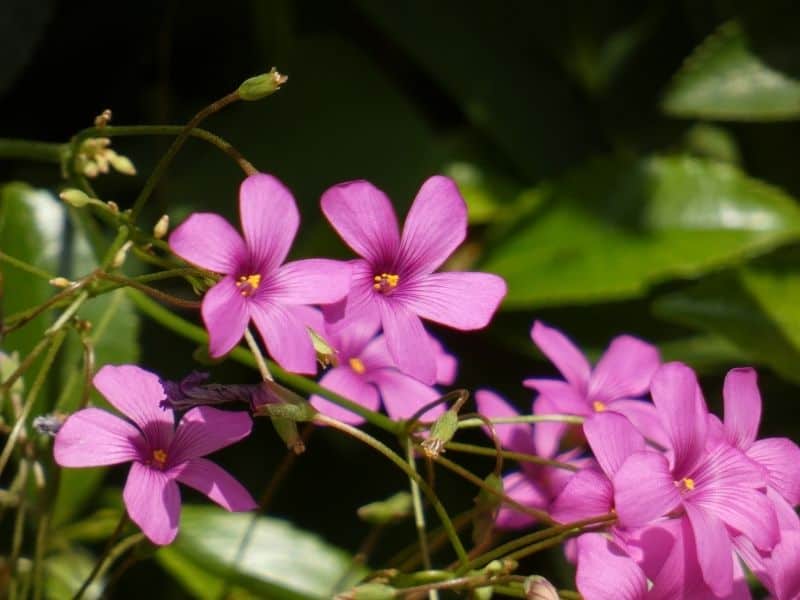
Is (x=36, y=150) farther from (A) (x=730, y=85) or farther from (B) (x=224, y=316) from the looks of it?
(A) (x=730, y=85)

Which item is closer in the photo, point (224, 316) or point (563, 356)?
point (224, 316)

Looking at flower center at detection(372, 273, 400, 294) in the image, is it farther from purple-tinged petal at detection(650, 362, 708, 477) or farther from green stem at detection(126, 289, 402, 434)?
purple-tinged petal at detection(650, 362, 708, 477)

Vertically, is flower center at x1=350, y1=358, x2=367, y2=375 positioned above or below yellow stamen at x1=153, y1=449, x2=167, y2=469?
above

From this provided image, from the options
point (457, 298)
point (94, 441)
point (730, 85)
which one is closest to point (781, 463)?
point (457, 298)

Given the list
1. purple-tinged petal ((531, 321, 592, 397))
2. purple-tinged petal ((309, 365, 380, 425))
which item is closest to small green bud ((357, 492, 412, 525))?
purple-tinged petal ((309, 365, 380, 425))

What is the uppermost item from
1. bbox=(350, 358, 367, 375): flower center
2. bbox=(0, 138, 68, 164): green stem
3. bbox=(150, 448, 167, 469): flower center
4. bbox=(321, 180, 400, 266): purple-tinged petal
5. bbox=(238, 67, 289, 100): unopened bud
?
bbox=(0, 138, 68, 164): green stem

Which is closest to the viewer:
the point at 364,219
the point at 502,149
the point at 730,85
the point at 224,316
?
the point at 224,316
